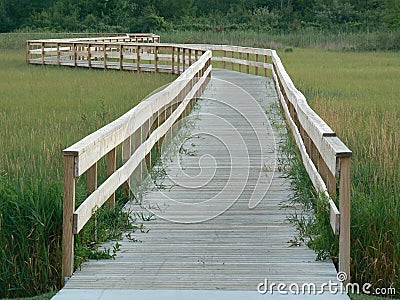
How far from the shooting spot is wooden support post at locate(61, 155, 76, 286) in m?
5.82

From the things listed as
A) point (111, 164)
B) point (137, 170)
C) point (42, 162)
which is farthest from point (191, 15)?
point (111, 164)

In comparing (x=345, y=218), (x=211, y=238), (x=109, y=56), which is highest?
(x=345, y=218)

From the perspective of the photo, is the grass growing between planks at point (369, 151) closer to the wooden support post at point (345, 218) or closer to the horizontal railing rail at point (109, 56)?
the wooden support post at point (345, 218)

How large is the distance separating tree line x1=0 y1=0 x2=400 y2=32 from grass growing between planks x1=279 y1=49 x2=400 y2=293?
36.2 meters

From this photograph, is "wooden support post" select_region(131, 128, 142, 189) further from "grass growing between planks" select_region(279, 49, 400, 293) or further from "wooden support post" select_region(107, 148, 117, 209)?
"grass growing between planks" select_region(279, 49, 400, 293)

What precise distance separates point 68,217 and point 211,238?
1.54 m

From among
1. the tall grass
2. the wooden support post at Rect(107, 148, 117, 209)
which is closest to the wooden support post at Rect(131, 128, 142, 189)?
the wooden support post at Rect(107, 148, 117, 209)

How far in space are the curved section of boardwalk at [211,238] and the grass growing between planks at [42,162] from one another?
1.09ft

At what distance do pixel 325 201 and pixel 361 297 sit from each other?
0.97 meters

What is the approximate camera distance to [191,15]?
239 ft

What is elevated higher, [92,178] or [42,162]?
[92,178]

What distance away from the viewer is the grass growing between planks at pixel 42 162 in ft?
20.5

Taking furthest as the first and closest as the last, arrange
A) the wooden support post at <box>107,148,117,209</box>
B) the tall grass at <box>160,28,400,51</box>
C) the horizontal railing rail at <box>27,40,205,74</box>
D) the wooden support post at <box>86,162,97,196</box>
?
the tall grass at <box>160,28,400,51</box>, the horizontal railing rail at <box>27,40,205,74</box>, the wooden support post at <box>107,148,117,209</box>, the wooden support post at <box>86,162,97,196</box>

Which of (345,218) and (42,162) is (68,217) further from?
(42,162)
